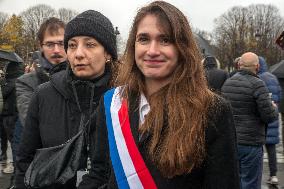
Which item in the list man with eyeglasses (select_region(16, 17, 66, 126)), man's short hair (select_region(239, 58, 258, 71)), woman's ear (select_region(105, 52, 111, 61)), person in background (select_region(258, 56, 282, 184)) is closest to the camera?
woman's ear (select_region(105, 52, 111, 61))

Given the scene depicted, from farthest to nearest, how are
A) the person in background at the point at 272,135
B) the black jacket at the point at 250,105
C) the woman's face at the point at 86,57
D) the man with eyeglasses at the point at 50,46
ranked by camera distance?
the person in background at the point at 272,135 < the black jacket at the point at 250,105 < the man with eyeglasses at the point at 50,46 < the woman's face at the point at 86,57

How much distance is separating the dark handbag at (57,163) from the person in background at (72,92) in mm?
93

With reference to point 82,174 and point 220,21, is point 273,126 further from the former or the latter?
point 220,21

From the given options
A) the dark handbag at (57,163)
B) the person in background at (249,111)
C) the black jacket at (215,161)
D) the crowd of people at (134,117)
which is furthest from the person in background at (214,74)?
the black jacket at (215,161)

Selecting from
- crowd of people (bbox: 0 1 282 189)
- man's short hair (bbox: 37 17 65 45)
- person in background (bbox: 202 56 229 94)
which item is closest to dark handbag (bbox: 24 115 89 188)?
crowd of people (bbox: 0 1 282 189)

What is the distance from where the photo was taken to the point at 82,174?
2.71m

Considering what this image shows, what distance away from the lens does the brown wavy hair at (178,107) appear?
212cm

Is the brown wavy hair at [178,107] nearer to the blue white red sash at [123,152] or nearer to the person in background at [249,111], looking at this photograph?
the blue white red sash at [123,152]

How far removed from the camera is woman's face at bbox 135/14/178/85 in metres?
2.29

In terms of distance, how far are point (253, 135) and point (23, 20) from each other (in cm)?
8079

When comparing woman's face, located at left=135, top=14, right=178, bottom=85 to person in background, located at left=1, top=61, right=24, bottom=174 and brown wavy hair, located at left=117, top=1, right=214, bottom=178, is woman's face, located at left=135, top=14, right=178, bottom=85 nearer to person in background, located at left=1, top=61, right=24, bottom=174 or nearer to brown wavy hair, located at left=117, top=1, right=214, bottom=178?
brown wavy hair, located at left=117, top=1, right=214, bottom=178

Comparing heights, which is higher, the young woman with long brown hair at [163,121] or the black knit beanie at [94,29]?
the black knit beanie at [94,29]

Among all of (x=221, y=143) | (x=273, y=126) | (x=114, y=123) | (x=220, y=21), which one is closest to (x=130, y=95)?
(x=114, y=123)

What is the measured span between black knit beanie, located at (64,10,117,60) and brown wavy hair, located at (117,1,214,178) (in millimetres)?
568
